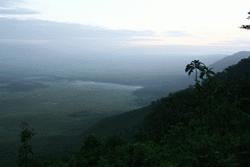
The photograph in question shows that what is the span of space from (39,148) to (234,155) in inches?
4264

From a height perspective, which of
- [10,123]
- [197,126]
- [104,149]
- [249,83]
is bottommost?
[10,123]

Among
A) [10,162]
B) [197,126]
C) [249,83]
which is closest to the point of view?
[197,126]

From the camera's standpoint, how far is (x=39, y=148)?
128 m

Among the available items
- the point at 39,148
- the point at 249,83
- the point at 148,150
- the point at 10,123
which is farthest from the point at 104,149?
the point at 10,123

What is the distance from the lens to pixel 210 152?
25.1 m

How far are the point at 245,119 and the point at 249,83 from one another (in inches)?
712

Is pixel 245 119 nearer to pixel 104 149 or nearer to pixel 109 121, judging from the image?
pixel 104 149

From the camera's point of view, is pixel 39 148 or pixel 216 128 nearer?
pixel 216 128

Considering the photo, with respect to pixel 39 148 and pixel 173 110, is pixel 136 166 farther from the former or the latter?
pixel 39 148

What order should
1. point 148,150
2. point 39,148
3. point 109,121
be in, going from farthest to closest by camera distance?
point 109,121, point 39,148, point 148,150

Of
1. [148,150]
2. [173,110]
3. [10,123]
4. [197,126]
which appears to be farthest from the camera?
[10,123]

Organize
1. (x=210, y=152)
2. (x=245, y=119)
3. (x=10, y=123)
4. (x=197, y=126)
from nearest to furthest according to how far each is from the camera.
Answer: (x=210, y=152) → (x=245, y=119) → (x=197, y=126) → (x=10, y=123)

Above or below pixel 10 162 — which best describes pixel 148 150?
above

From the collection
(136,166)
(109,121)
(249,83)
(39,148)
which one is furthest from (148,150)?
(109,121)
